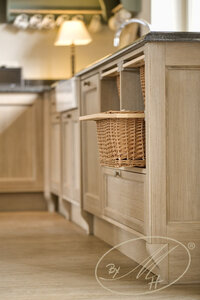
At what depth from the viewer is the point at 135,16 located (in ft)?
16.1

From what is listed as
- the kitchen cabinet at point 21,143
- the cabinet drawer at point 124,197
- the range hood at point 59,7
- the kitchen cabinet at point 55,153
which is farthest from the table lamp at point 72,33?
the cabinet drawer at point 124,197

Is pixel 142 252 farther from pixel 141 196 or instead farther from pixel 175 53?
pixel 175 53

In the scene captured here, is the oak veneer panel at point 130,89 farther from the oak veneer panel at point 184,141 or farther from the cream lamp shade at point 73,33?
the cream lamp shade at point 73,33

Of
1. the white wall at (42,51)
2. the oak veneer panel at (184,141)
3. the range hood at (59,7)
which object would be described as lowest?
the oak veneer panel at (184,141)

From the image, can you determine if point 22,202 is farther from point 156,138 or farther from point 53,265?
point 156,138

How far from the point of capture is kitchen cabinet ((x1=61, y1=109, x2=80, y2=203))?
3.90 meters

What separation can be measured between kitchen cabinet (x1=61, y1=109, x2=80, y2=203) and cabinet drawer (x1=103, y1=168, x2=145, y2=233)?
2.40 ft

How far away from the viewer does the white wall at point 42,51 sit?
17.8 ft

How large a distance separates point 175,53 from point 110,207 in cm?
99

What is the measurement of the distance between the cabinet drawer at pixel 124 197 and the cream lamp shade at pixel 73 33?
7.20ft

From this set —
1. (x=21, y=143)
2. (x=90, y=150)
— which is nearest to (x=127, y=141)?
(x=90, y=150)

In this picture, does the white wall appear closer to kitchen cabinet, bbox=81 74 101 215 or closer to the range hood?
the range hood

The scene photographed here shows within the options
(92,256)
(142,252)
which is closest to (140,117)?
(142,252)

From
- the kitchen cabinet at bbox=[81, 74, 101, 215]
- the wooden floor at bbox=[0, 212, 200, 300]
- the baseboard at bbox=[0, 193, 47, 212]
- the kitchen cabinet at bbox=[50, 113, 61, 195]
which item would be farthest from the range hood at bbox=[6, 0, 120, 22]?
the wooden floor at bbox=[0, 212, 200, 300]
